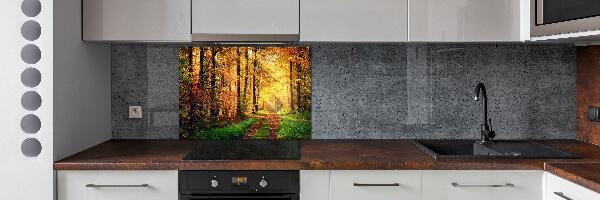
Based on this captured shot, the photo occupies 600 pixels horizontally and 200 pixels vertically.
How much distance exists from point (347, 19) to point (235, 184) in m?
0.90

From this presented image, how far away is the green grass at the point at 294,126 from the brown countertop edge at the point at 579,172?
123 cm

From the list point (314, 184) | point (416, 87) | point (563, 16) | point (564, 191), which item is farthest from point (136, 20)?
point (564, 191)

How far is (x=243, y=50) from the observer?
3.15m

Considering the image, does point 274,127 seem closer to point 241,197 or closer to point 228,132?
point 228,132

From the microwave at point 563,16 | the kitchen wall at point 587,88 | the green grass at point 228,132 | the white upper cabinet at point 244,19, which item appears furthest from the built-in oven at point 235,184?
the kitchen wall at point 587,88

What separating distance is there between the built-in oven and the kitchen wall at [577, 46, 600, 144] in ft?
5.16

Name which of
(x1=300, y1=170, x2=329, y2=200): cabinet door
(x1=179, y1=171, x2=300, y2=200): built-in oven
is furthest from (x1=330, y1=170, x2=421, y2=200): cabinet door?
(x1=179, y1=171, x2=300, y2=200): built-in oven

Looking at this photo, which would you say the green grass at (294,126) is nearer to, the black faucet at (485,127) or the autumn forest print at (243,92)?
the autumn forest print at (243,92)

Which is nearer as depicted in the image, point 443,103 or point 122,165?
point 122,165

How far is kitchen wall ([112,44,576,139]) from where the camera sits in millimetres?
3131

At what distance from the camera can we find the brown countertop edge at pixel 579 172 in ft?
6.55
